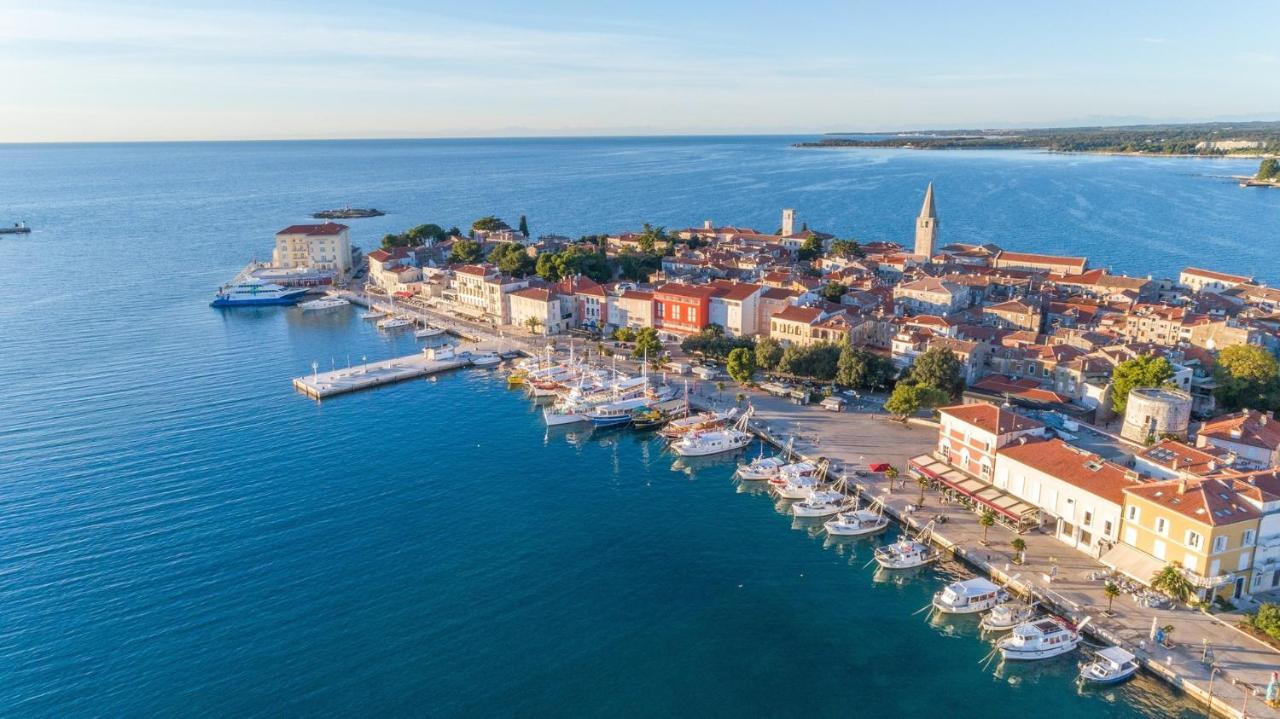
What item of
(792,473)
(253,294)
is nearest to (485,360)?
(792,473)

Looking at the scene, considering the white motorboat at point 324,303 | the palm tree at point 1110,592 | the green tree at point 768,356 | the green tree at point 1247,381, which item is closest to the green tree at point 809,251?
the green tree at point 768,356

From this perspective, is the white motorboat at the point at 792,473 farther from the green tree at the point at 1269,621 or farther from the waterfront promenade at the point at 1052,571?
the green tree at the point at 1269,621

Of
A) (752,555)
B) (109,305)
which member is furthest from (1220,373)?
(109,305)

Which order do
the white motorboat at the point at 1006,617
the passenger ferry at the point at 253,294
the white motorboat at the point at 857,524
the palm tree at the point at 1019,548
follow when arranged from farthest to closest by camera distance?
the passenger ferry at the point at 253,294 < the white motorboat at the point at 857,524 < the palm tree at the point at 1019,548 < the white motorboat at the point at 1006,617

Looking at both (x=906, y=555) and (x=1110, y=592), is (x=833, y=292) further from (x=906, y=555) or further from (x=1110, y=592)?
(x=1110, y=592)

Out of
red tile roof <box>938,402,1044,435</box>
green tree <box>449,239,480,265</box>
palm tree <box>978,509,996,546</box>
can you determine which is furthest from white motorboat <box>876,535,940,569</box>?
green tree <box>449,239,480,265</box>

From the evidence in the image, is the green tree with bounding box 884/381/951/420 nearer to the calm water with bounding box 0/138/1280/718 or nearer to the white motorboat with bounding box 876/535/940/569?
the calm water with bounding box 0/138/1280/718
